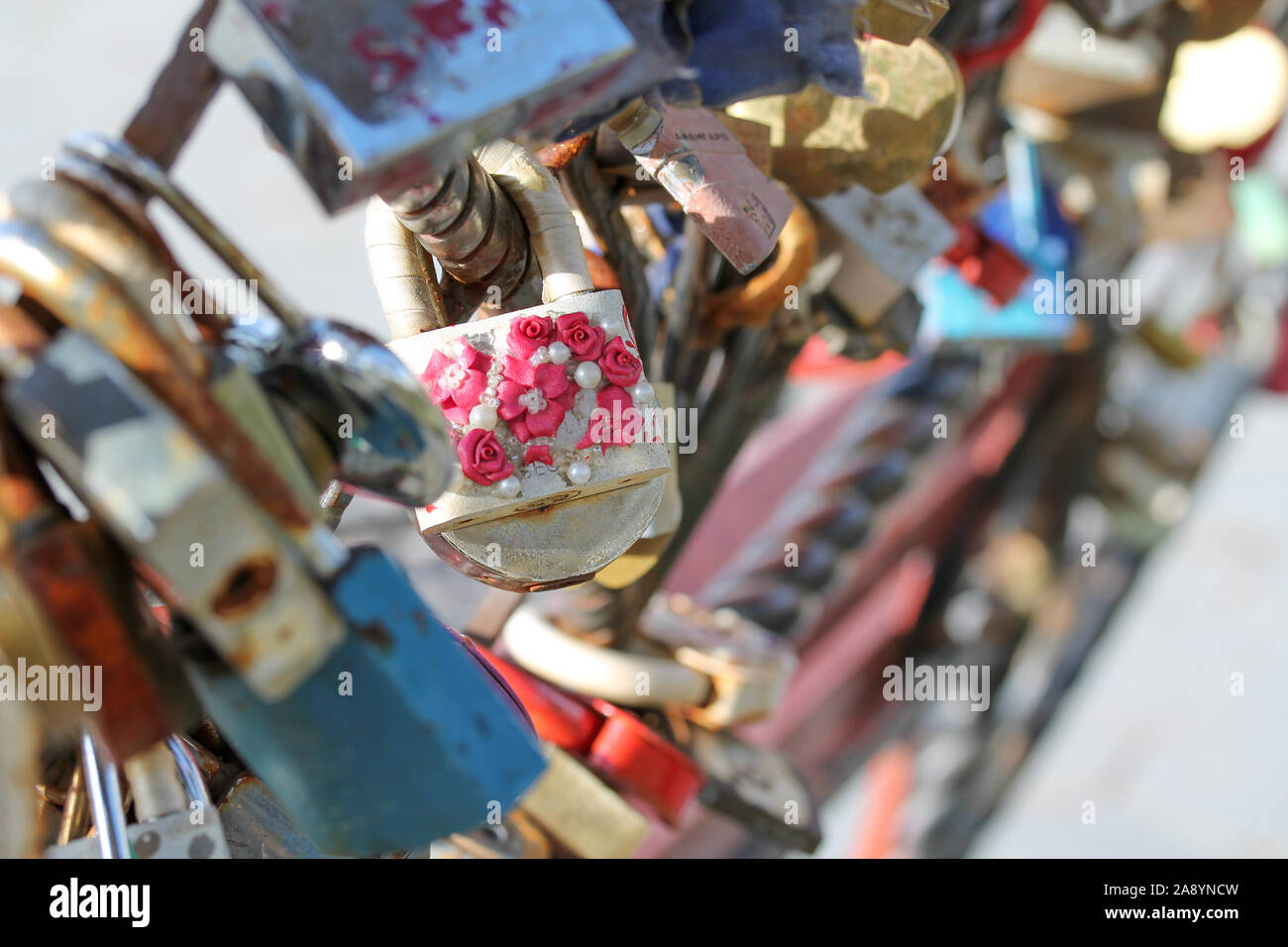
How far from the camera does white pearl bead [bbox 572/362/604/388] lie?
0.46m

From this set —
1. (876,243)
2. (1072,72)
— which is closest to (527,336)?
(876,243)

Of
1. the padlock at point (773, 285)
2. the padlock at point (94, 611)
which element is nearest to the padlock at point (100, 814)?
the padlock at point (94, 611)

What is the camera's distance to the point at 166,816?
423mm

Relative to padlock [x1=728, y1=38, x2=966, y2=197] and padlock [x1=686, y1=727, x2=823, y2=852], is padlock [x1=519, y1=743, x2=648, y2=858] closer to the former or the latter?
padlock [x1=686, y1=727, x2=823, y2=852]

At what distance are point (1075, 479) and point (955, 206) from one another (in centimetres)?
82

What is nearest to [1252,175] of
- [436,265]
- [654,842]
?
[654,842]

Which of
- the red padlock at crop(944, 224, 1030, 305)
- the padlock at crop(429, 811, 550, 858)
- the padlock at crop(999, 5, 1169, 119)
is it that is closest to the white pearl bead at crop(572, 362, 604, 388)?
the padlock at crop(429, 811, 550, 858)

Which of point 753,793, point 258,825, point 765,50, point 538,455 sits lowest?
point 753,793

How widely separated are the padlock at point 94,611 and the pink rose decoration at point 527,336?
19 centimetres

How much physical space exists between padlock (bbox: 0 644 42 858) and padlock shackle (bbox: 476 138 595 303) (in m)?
0.24

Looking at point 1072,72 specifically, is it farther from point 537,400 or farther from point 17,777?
point 17,777

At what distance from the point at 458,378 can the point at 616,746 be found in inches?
10.5

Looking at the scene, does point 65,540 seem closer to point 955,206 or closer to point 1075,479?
point 955,206

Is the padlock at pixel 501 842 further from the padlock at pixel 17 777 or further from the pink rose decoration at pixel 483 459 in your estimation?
the padlock at pixel 17 777
